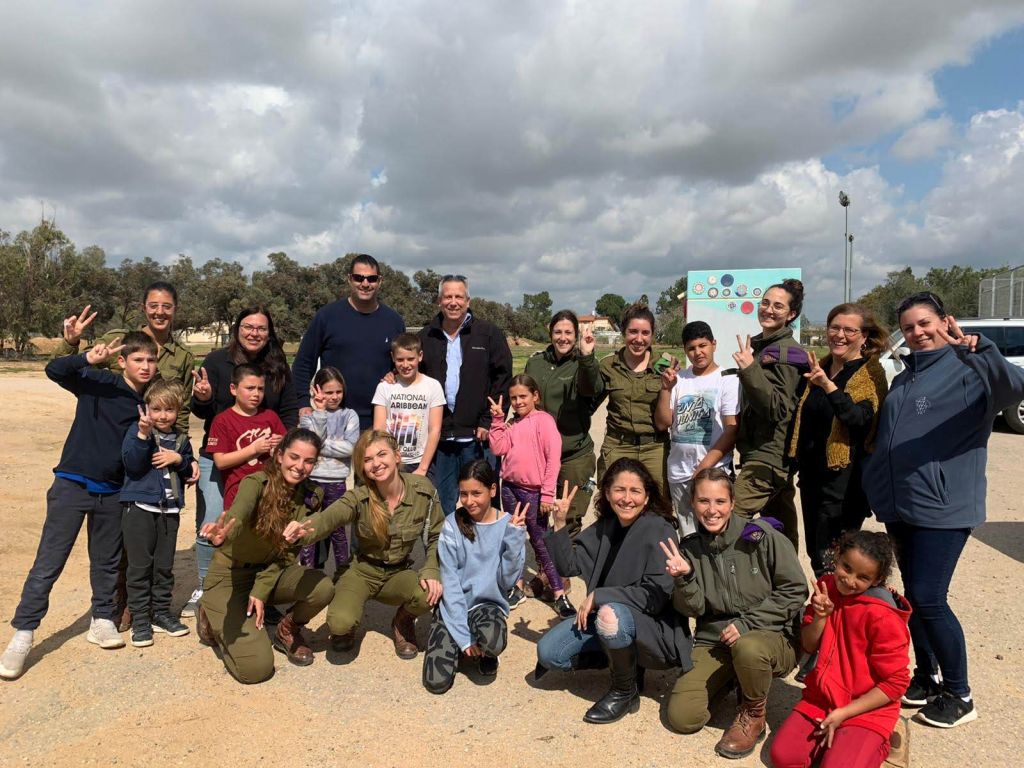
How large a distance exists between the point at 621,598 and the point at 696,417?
129 centimetres

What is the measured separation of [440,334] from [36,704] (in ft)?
10.5

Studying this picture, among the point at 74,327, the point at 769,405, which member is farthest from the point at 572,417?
the point at 74,327

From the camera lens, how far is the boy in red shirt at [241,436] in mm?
4270

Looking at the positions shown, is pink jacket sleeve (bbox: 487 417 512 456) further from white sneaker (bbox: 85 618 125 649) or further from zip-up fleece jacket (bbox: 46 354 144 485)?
white sneaker (bbox: 85 618 125 649)

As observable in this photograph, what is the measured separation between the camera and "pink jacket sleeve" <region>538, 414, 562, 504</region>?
4656mm

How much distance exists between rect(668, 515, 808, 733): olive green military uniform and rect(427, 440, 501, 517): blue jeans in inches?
79.9

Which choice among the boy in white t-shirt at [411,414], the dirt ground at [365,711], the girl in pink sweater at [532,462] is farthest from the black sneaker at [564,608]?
the boy in white t-shirt at [411,414]

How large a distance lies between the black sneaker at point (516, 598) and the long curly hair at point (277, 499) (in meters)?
1.68

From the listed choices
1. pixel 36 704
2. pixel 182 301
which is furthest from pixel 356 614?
pixel 182 301

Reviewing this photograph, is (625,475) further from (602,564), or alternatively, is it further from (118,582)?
(118,582)

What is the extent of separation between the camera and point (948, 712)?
10.5 ft

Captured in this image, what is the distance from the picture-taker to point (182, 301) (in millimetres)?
44781

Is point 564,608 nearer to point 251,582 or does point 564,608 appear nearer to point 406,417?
point 406,417

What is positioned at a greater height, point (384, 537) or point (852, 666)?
point (384, 537)
